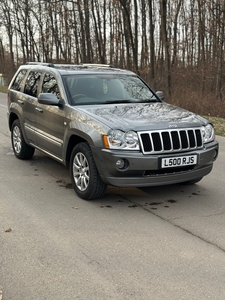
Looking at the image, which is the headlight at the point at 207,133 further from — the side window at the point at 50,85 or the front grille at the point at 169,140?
the side window at the point at 50,85

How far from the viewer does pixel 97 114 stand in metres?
5.29

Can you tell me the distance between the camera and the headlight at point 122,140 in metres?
4.82

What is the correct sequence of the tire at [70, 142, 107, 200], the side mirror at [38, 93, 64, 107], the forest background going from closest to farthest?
the tire at [70, 142, 107, 200], the side mirror at [38, 93, 64, 107], the forest background

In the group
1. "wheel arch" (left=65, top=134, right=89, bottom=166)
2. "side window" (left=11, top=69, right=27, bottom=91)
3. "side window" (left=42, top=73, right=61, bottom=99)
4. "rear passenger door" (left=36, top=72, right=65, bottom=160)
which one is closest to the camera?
"wheel arch" (left=65, top=134, right=89, bottom=166)

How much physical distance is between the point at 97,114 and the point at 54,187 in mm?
1377

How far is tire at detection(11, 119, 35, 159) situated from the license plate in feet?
11.4

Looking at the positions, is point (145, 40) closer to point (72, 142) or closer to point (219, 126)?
point (219, 126)

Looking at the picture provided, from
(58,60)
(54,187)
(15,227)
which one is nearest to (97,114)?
(54,187)

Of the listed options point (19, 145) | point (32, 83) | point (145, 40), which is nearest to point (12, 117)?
point (19, 145)

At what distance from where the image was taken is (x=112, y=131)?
15.9 feet

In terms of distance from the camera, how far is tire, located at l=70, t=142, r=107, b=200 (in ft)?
16.7

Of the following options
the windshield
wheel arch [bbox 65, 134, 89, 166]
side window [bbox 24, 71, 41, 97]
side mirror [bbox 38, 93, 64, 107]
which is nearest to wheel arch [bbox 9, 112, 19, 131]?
side window [bbox 24, 71, 41, 97]

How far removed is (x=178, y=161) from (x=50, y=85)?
2.65 m

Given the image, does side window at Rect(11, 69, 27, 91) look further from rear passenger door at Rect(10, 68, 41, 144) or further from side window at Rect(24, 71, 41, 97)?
side window at Rect(24, 71, 41, 97)
